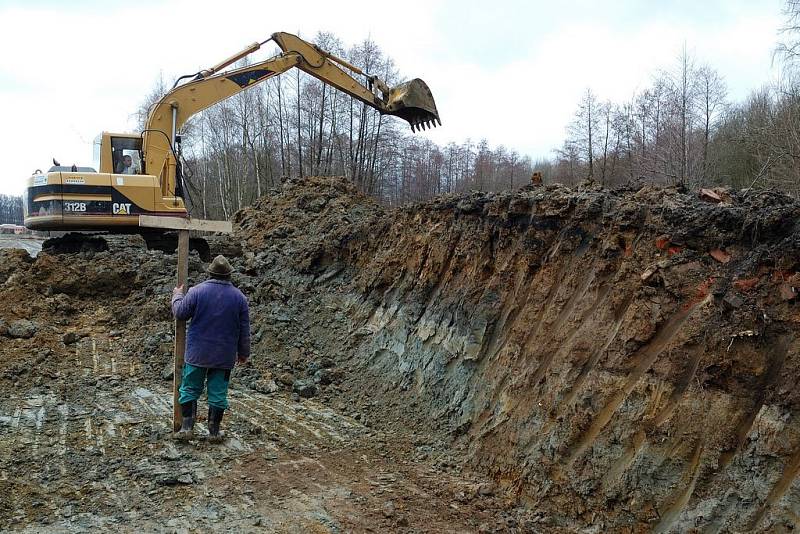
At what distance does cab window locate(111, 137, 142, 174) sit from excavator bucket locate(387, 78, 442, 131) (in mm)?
5036

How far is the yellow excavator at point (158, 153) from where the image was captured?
10.3 metres

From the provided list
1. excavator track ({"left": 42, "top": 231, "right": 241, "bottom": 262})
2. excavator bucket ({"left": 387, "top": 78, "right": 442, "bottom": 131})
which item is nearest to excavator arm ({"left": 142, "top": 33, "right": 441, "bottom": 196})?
excavator bucket ({"left": 387, "top": 78, "right": 442, "bottom": 131})

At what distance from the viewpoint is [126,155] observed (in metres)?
11.1

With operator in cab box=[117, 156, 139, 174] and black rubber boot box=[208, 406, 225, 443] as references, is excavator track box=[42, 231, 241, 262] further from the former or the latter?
black rubber boot box=[208, 406, 225, 443]

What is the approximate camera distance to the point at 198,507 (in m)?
3.87

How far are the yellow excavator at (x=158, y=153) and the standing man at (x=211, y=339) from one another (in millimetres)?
6390

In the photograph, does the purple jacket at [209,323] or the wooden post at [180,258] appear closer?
the purple jacket at [209,323]

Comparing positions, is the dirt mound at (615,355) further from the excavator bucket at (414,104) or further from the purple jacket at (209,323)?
the excavator bucket at (414,104)

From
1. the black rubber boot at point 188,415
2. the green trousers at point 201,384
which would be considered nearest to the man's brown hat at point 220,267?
the green trousers at point 201,384

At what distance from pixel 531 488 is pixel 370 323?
3.98 meters

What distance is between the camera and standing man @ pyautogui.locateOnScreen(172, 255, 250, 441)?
491 cm

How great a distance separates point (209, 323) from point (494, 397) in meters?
2.59

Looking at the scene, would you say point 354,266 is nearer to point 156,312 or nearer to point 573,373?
point 156,312

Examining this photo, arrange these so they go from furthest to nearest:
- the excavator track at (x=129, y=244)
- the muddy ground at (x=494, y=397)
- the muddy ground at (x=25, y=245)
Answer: the muddy ground at (x=25, y=245) < the excavator track at (x=129, y=244) < the muddy ground at (x=494, y=397)
